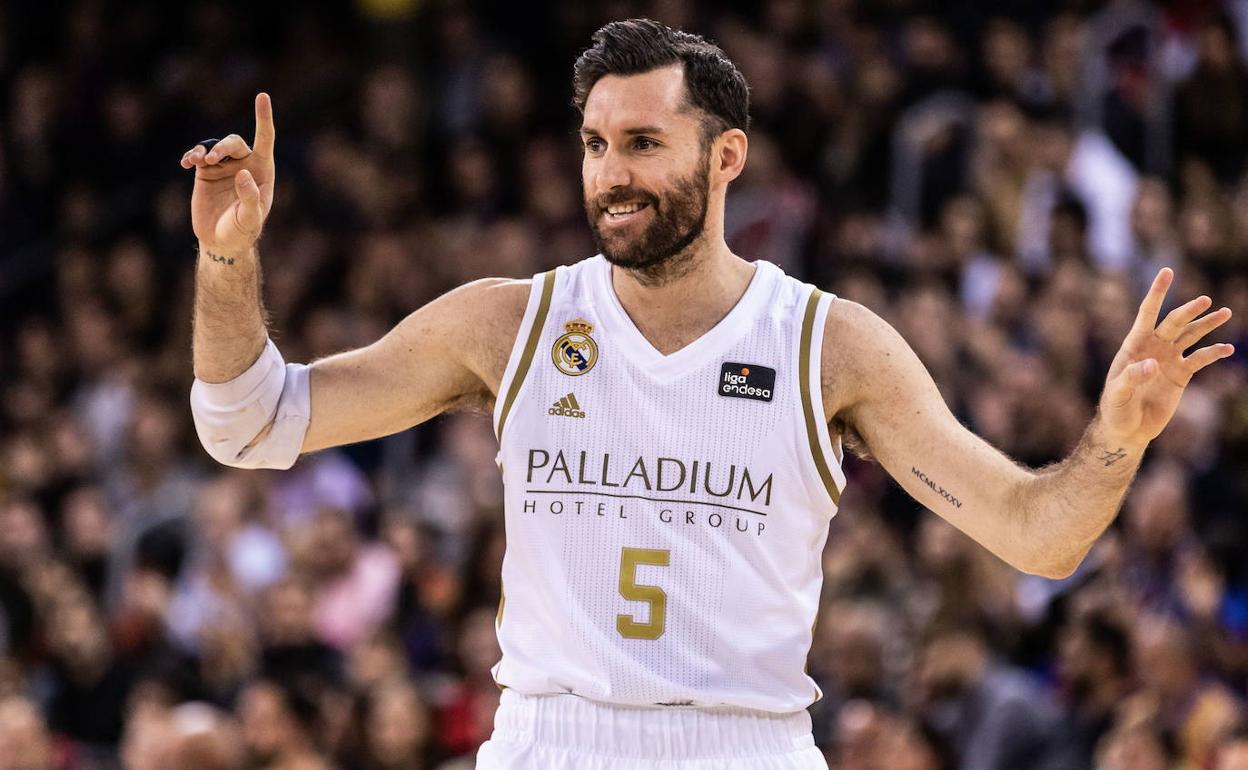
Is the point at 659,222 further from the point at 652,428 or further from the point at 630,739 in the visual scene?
the point at 630,739

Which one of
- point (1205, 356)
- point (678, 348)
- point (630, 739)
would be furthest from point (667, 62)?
point (630, 739)

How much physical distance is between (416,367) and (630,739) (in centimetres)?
112

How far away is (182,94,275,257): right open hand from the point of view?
4.77 meters

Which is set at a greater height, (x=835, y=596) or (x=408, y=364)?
(x=408, y=364)

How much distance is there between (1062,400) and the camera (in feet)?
32.3

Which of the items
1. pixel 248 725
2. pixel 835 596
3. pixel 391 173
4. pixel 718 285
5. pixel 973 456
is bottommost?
pixel 248 725

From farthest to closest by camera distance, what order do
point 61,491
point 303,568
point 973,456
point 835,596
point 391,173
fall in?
point 391,173, point 61,491, point 303,568, point 835,596, point 973,456

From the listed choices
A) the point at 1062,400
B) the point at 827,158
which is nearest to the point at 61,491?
the point at 827,158

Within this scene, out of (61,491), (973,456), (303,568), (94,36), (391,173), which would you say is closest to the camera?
(973,456)

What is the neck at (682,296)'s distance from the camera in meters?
5.00

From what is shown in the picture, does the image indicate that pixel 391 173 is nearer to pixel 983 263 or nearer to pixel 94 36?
pixel 94 36

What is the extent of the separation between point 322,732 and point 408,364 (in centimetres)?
500

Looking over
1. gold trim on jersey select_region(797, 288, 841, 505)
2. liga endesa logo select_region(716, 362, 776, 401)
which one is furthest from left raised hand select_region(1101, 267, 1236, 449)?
liga endesa logo select_region(716, 362, 776, 401)

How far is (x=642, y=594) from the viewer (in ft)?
15.5
